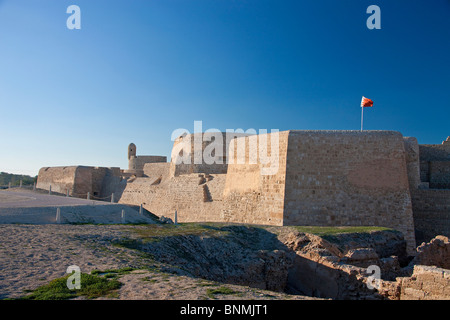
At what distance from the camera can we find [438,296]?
6.23 m

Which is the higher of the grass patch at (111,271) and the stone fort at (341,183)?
the stone fort at (341,183)

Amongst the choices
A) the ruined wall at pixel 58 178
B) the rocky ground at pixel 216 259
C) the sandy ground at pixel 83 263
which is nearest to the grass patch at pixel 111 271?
the rocky ground at pixel 216 259

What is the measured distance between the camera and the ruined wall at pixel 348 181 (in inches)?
496

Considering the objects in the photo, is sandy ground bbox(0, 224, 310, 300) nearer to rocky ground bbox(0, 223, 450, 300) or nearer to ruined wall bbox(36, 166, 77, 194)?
rocky ground bbox(0, 223, 450, 300)

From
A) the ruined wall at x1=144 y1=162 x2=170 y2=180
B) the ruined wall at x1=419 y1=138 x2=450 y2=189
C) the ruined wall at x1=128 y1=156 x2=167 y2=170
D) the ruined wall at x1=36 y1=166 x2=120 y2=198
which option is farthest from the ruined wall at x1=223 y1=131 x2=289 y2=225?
the ruined wall at x1=128 y1=156 x2=167 y2=170

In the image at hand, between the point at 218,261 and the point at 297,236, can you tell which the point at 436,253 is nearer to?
the point at 297,236

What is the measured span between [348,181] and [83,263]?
9935 mm

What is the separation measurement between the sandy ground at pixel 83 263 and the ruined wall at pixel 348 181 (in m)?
6.96

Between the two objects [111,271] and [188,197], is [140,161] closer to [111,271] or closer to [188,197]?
[188,197]

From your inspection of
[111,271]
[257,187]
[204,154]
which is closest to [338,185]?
[257,187]

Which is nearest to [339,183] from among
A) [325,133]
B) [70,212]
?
[325,133]

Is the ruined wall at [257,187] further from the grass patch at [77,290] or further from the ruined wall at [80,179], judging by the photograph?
the ruined wall at [80,179]

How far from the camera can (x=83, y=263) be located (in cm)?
558
